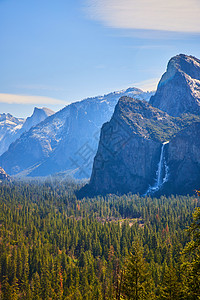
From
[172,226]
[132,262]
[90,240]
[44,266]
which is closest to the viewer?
[132,262]

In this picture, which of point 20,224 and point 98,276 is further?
point 20,224

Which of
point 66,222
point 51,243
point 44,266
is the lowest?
point 44,266

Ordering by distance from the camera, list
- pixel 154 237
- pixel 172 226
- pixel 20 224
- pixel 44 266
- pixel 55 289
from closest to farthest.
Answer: pixel 55 289
pixel 44 266
pixel 154 237
pixel 172 226
pixel 20 224

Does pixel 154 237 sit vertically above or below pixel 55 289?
Answer: above

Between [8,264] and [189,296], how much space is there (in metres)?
98.3

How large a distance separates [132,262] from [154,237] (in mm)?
89609

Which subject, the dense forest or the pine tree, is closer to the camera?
the pine tree

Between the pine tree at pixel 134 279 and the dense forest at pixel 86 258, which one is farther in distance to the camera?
the dense forest at pixel 86 258

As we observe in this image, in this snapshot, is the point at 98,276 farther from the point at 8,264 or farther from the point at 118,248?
the point at 8,264

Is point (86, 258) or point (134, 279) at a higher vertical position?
point (86, 258)

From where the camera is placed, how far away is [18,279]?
386 ft

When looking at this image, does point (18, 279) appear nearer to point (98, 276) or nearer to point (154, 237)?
point (98, 276)

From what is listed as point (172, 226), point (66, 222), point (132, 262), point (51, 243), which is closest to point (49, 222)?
point (66, 222)

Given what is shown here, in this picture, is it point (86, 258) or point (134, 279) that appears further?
point (86, 258)
